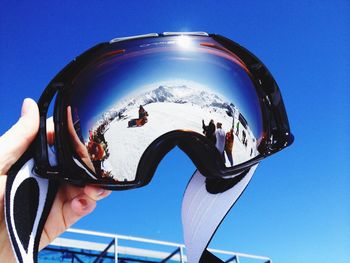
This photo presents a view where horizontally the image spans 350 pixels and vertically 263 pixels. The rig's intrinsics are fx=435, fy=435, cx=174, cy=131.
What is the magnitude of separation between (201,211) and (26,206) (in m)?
0.56

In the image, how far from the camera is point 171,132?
141 centimetres

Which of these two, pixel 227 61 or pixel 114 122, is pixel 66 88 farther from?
pixel 227 61

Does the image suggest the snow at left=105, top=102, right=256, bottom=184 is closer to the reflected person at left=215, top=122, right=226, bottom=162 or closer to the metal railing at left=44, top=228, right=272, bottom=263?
the reflected person at left=215, top=122, right=226, bottom=162

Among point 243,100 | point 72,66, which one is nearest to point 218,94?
point 243,100

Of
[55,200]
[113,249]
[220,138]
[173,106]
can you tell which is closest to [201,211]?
[220,138]

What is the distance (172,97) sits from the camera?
142 cm

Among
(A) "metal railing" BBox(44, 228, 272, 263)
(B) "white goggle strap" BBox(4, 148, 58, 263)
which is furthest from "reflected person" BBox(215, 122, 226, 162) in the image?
(A) "metal railing" BBox(44, 228, 272, 263)

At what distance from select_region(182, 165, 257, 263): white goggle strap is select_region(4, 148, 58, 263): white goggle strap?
453mm

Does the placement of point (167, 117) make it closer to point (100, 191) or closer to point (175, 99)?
point (175, 99)

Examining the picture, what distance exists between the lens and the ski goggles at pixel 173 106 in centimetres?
132

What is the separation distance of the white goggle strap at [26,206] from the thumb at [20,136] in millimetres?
21

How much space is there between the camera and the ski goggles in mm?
1324

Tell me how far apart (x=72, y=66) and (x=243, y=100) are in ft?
1.81

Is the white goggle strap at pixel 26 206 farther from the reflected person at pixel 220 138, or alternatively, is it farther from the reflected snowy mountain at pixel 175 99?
the reflected person at pixel 220 138
